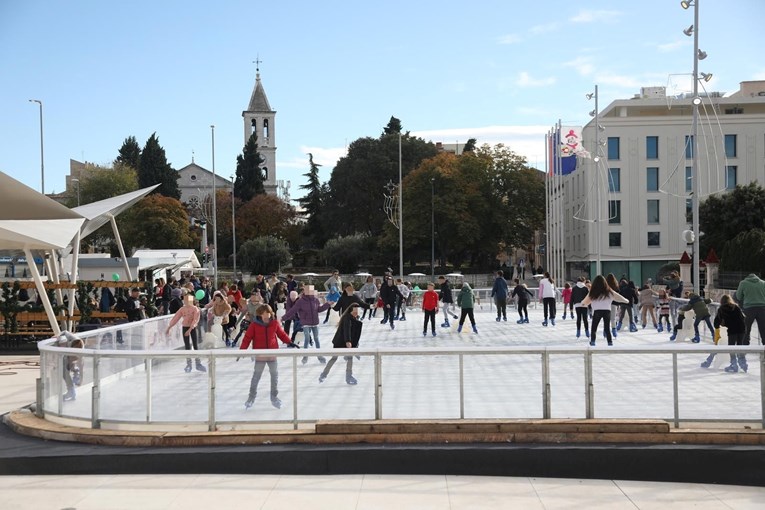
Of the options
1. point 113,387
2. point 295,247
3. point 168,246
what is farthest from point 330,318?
point 295,247

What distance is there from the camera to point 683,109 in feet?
217

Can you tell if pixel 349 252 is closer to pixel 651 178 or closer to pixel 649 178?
pixel 649 178

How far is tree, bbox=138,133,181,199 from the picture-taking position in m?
104

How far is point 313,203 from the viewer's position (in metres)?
103

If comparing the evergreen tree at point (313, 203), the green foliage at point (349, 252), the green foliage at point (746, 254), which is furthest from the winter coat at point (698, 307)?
the evergreen tree at point (313, 203)

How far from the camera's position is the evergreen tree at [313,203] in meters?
97.8

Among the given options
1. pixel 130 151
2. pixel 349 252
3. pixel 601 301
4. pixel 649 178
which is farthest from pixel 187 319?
pixel 130 151

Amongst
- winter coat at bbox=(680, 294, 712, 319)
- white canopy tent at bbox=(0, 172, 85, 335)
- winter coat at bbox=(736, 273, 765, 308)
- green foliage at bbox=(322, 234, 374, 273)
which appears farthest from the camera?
green foliage at bbox=(322, 234, 374, 273)

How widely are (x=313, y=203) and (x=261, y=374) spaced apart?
3702 inches

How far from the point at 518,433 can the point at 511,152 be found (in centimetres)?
6655

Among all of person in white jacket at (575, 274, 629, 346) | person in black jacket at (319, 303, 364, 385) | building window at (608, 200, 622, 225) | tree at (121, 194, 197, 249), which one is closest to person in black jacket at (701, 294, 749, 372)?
person in white jacket at (575, 274, 629, 346)

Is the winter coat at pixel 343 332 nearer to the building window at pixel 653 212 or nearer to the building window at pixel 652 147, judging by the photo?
the building window at pixel 653 212

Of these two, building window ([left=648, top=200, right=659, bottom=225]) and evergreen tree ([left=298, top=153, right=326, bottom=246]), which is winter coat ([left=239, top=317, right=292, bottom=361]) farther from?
evergreen tree ([left=298, top=153, right=326, bottom=246])

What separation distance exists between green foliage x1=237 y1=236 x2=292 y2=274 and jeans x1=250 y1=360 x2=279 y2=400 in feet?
226
